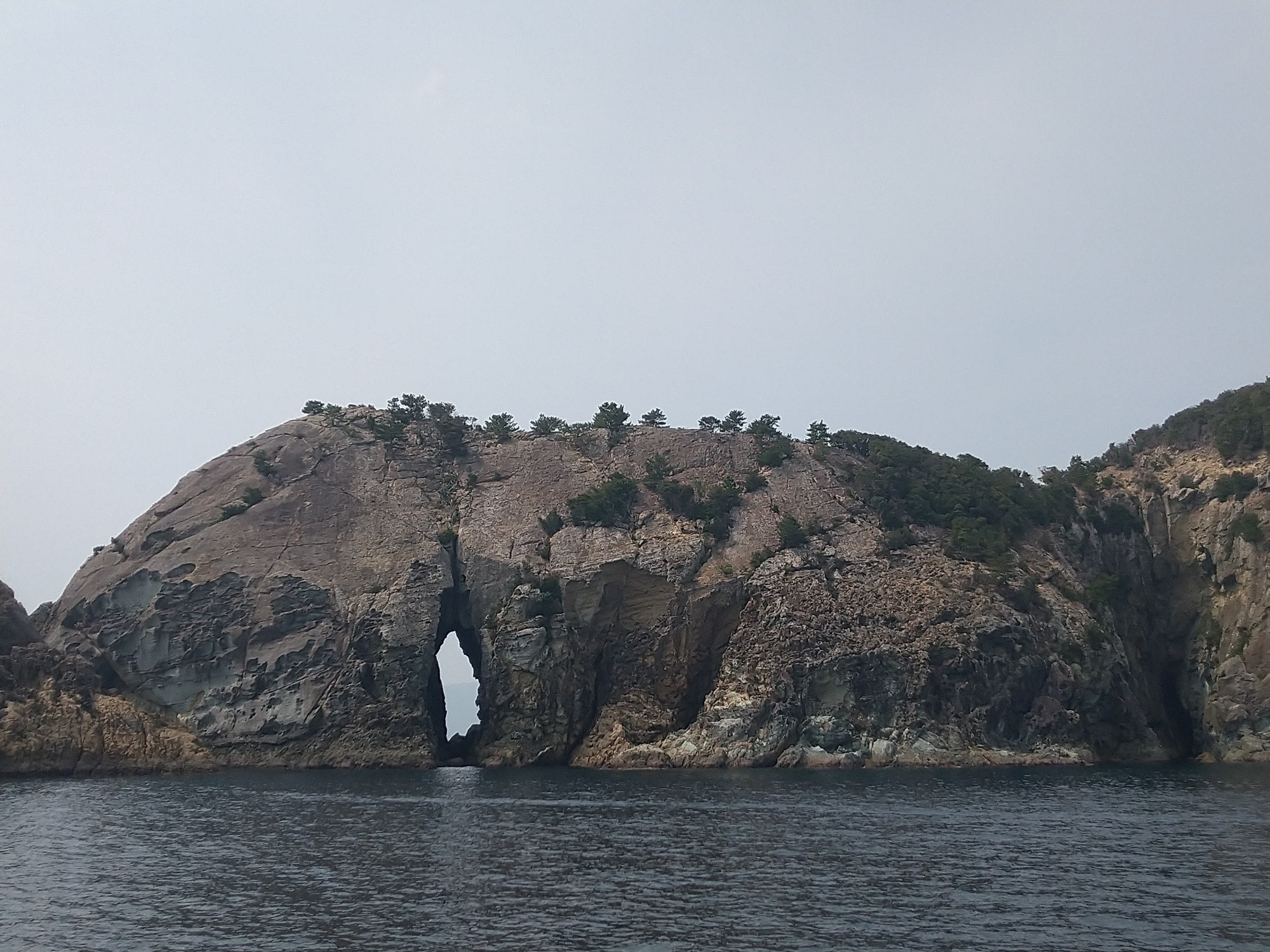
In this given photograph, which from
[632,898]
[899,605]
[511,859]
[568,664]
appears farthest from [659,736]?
[632,898]

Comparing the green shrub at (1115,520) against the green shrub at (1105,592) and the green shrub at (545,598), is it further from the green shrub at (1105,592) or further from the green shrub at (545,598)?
the green shrub at (545,598)

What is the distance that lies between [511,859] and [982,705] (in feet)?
191

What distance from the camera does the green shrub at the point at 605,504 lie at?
350 feet

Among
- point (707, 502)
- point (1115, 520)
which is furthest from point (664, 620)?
point (1115, 520)

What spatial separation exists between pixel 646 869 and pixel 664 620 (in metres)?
55.4

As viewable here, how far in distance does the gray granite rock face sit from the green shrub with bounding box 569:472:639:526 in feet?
5.44

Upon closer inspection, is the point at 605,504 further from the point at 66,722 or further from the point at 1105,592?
the point at 66,722

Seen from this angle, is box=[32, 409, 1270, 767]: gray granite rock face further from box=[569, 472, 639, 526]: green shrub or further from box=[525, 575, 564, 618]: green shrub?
box=[569, 472, 639, 526]: green shrub

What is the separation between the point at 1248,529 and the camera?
9431 centimetres

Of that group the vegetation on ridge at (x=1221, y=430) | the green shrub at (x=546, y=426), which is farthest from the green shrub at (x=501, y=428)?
the vegetation on ridge at (x=1221, y=430)

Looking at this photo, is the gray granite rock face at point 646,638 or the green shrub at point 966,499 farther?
the green shrub at point 966,499

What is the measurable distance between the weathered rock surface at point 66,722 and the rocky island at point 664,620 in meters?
0.24

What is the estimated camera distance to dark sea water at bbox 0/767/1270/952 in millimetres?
30297

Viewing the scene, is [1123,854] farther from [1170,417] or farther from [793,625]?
Answer: [1170,417]
